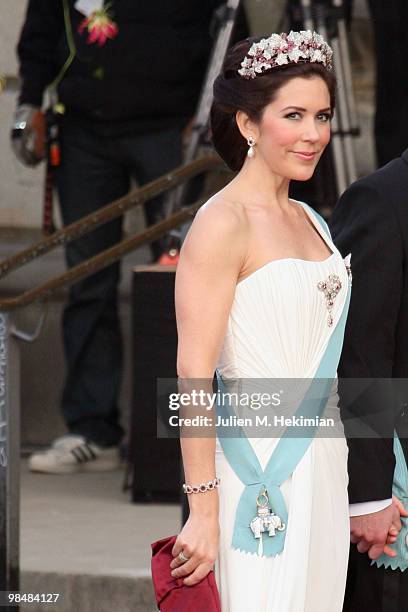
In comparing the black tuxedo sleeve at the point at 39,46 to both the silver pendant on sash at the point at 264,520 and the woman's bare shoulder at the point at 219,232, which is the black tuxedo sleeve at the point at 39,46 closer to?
the woman's bare shoulder at the point at 219,232

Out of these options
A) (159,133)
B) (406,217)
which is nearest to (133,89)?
(159,133)

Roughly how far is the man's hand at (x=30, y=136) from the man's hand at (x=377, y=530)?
10.3ft

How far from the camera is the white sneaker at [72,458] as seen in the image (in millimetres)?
6066

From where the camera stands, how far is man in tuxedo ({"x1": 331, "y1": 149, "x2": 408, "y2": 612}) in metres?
3.10

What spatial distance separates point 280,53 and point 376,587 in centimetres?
107

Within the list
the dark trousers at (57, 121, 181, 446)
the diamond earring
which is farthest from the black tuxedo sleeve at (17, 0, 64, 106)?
the diamond earring

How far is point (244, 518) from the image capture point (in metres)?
2.90

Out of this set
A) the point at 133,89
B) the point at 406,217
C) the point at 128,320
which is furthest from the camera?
the point at 128,320

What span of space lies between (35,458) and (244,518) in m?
3.29

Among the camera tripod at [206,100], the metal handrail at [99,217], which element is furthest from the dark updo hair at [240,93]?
the camera tripod at [206,100]

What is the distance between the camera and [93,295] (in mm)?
6078

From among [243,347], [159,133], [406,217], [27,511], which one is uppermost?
[159,133]

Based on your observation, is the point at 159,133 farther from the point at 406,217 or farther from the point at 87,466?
the point at 406,217

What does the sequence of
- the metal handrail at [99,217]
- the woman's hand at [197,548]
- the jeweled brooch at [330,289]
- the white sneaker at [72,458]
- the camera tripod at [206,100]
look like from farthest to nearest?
the white sneaker at [72,458]
the camera tripod at [206,100]
the metal handrail at [99,217]
the jeweled brooch at [330,289]
the woman's hand at [197,548]
